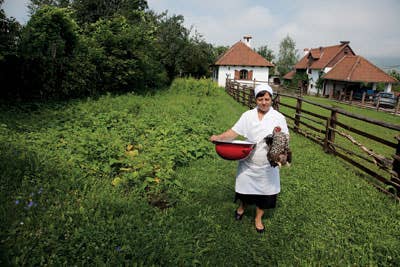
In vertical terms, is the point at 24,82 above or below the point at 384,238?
above

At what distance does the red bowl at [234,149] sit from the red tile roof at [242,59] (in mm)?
35495

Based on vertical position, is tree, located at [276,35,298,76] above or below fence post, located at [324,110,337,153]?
above

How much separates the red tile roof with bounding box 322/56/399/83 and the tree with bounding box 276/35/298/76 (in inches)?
1328

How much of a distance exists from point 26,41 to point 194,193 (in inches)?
397

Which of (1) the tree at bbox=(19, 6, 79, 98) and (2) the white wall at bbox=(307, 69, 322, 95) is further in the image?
(2) the white wall at bbox=(307, 69, 322, 95)

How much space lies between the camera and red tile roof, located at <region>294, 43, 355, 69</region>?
37875mm

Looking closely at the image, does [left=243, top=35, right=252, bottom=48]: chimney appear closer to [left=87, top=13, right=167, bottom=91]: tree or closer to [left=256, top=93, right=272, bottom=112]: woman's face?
[left=87, top=13, right=167, bottom=91]: tree

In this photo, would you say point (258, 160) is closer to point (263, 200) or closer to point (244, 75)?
point (263, 200)

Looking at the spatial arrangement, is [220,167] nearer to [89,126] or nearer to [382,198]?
[382,198]

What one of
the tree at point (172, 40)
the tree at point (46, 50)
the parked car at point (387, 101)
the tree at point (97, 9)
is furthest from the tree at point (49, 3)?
the parked car at point (387, 101)

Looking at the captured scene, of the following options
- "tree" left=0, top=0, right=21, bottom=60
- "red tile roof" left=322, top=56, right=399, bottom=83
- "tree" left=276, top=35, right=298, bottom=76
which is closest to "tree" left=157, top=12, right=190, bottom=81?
"tree" left=0, top=0, right=21, bottom=60

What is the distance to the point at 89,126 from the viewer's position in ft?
23.1

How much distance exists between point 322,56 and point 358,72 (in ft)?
34.2

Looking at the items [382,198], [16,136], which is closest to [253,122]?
[382,198]
